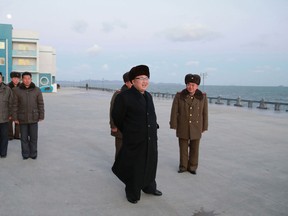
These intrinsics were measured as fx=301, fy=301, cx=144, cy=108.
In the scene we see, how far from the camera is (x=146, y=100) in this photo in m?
4.09

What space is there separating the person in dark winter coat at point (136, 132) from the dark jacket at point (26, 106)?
8.40ft

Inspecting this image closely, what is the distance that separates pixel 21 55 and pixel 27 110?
44.2 meters

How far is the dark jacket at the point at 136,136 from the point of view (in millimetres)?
3959

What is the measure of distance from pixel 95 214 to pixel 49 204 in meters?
0.69

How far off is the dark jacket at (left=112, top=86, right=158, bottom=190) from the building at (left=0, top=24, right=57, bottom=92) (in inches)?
1670

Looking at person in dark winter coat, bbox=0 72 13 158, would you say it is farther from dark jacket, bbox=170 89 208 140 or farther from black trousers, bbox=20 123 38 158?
dark jacket, bbox=170 89 208 140

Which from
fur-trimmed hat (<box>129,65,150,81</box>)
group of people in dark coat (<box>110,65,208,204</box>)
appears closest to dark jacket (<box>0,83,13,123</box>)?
group of people in dark coat (<box>110,65,208,204</box>)

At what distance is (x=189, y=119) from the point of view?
5.39 m

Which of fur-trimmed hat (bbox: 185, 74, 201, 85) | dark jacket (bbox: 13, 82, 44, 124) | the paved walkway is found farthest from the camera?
dark jacket (bbox: 13, 82, 44, 124)

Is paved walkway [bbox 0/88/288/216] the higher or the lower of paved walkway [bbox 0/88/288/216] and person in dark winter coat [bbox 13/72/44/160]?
the lower

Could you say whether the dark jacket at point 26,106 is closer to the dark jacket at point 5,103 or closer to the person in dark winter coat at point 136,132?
the dark jacket at point 5,103

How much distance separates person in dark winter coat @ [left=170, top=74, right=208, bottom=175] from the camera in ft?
17.6

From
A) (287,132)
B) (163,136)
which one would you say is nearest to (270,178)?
(163,136)

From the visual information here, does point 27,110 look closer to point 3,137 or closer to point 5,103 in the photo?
point 5,103
